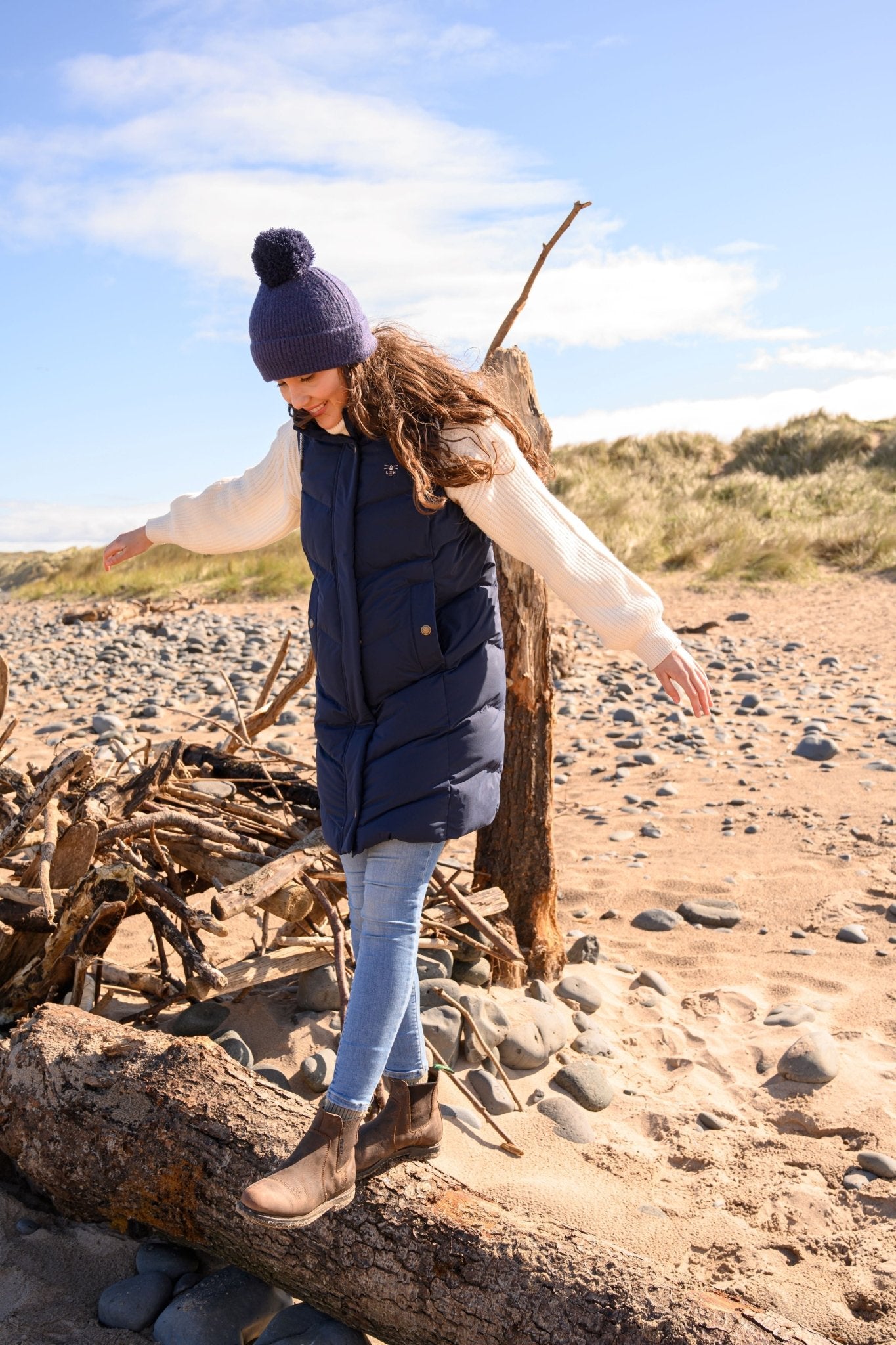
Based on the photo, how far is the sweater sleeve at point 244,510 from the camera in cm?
281

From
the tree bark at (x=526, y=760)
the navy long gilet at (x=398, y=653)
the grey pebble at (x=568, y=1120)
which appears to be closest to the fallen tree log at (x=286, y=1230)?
the navy long gilet at (x=398, y=653)

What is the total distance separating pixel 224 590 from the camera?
16969 mm

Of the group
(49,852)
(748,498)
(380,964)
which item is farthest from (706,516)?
(380,964)

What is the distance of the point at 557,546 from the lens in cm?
249

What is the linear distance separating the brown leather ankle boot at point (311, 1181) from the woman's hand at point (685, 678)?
47.9 inches

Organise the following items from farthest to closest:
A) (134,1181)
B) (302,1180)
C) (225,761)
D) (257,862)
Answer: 1. (225,761)
2. (257,862)
3. (134,1181)
4. (302,1180)

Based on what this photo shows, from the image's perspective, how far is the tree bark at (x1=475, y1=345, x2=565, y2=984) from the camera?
405 centimetres

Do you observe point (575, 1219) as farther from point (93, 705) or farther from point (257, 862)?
point (93, 705)

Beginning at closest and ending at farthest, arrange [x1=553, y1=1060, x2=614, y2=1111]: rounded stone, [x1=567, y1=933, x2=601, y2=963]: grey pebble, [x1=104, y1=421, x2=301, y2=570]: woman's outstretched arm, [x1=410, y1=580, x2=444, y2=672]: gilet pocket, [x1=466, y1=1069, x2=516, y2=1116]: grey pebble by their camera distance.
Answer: [x1=410, y1=580, x2=444, y2=672]: gilet pocket → [x1=104, y1=421, x2=301, y2=570]: woman's outstretched arm → [x1=466, y1=1069, x2=516, y2=1116]: grey pebble → [x1=553, y1=1060, x2=614, y2=1111]: rounded stone → [x1=567, y1=933, x2=601, y2=963]: grey pebble

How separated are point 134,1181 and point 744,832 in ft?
14.8

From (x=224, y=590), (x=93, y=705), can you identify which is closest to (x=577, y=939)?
(x=93, y=705)

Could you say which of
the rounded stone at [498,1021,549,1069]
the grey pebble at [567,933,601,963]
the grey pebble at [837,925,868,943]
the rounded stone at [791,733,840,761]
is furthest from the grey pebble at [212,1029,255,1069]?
the rounded stone at [791,733,840,761]

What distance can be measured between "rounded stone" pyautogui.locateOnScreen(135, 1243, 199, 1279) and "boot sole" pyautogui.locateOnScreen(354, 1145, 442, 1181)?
1.95 feet

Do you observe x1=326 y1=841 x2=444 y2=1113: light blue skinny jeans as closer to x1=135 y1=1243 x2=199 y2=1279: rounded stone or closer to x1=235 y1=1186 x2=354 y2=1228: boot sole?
x1=235 y1=1186 x2=354 y2=1228: boot sole
